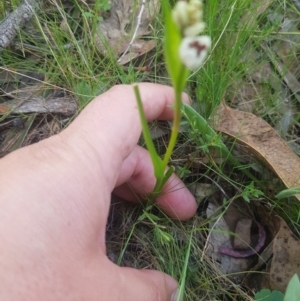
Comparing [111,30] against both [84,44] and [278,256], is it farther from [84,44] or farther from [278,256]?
[278,256]

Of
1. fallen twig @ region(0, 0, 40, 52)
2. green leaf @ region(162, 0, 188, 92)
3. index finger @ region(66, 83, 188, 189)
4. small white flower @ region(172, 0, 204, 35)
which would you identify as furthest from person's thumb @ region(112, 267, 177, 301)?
fallen twig @ region(0, 0, 40, 52)

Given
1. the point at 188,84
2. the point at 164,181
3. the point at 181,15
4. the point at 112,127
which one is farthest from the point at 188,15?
the point at 188,84

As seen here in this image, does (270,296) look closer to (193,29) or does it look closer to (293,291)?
(293,291)

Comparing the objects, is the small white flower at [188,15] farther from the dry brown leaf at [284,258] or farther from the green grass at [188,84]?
the dry brown leaf at [284,258]

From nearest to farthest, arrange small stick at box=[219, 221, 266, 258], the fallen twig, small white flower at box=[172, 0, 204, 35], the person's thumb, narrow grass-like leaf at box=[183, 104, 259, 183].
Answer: small white flower at box=[172, 0, 204, 35], the person's thumb, narrow grass-like leaf at box=[183, 104, 259, 183], small stick at box=[219, 221, 266, 258], the fallen twig

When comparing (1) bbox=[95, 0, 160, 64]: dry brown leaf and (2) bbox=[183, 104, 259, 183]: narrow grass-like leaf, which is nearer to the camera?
(2) bbox=[183, 104, 259, 183]: narrow grass-like leaf

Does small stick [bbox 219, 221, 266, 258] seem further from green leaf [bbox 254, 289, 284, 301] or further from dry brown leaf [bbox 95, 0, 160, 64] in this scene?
dry brown leaf [bbox 95, 0, 160, 64]

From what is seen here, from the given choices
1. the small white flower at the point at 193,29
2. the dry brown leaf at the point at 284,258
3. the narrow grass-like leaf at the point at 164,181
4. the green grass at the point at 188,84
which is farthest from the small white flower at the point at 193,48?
the dry brown leaf at the point at 284,258
